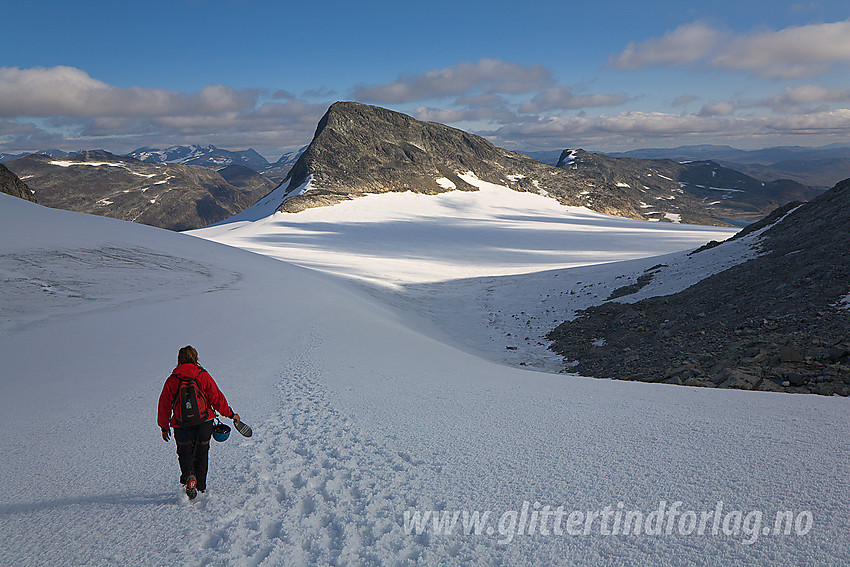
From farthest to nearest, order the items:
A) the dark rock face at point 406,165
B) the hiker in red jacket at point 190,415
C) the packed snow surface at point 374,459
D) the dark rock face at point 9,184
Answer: the dark rock face at point 406,165 < the dark rock face at point 9,184 < the hiker in red jacket at point 190,415 < the packed snow surface at point 374,459

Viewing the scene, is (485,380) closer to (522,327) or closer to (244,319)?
(244,319)


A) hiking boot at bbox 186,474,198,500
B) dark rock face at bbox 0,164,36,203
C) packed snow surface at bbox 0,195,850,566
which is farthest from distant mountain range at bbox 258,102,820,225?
hiking boot at bbox 186,474,198,500

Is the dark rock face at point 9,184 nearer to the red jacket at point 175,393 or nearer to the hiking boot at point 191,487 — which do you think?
the red jacket at point 175,393

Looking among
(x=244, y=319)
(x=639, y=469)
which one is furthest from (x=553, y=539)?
(x=244, y=319)

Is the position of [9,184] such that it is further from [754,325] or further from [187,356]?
[754,325]

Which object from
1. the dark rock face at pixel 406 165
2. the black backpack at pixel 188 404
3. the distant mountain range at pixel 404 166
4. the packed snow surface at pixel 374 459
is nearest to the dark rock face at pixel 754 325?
the packed snow surface at pixel 374 459

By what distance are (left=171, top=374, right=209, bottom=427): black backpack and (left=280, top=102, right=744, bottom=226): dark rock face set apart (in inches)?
2754

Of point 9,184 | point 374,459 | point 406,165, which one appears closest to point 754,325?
point 374,459

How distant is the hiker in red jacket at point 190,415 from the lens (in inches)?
166

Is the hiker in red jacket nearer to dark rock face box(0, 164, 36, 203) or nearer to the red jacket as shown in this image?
the red jacket

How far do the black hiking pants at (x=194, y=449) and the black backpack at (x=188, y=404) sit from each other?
0.28ft

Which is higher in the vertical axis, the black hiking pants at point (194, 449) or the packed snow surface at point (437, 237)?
the packed snow surface at point (437, 237)

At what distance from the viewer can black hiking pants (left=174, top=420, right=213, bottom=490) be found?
4.24 meters

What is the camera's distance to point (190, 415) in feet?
13.8
